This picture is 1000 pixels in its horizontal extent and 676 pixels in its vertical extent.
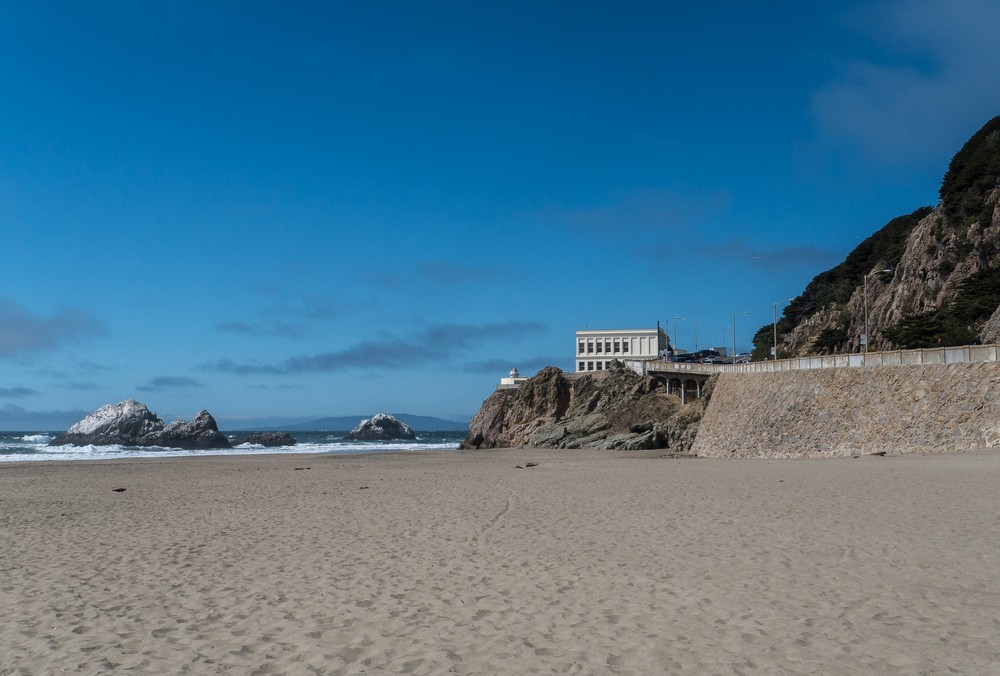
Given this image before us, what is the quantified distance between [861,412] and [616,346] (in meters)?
89.8

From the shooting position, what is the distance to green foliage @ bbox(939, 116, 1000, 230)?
69.8m

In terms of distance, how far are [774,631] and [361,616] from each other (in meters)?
4.82

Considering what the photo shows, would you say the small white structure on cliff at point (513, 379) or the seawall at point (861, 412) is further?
the small white structure on cliff at point (513, 379)

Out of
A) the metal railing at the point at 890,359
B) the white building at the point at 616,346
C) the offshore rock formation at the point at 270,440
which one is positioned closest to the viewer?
the metal railing at the point at 890,359

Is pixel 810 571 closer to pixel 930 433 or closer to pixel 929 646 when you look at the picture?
pixel 929 646

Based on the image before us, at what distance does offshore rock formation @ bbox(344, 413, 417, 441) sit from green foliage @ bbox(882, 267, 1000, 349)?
9960 cm

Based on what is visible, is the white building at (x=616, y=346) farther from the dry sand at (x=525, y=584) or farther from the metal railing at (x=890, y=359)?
the dry sand at (x=525, y=584)

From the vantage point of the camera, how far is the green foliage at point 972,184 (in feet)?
229

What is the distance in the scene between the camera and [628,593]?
941cm

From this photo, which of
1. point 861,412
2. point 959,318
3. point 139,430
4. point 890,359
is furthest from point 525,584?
point 139,430

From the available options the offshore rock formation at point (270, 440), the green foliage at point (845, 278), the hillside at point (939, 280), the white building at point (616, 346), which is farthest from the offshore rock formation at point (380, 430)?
the hillside at point (939, 280)

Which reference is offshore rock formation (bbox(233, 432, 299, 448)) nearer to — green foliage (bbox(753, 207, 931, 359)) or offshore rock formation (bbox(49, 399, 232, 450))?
offshore rock formation (bbox(49, 399, 232, 450))

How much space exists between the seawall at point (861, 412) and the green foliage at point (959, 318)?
23.6 meters

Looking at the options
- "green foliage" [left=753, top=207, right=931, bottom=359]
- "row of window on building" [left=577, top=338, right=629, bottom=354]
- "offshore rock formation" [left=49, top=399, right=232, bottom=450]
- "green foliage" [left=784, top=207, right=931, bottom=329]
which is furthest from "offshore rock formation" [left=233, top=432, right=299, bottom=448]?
"green foliage" [left=784, top=207, right=931, bottom=329]
